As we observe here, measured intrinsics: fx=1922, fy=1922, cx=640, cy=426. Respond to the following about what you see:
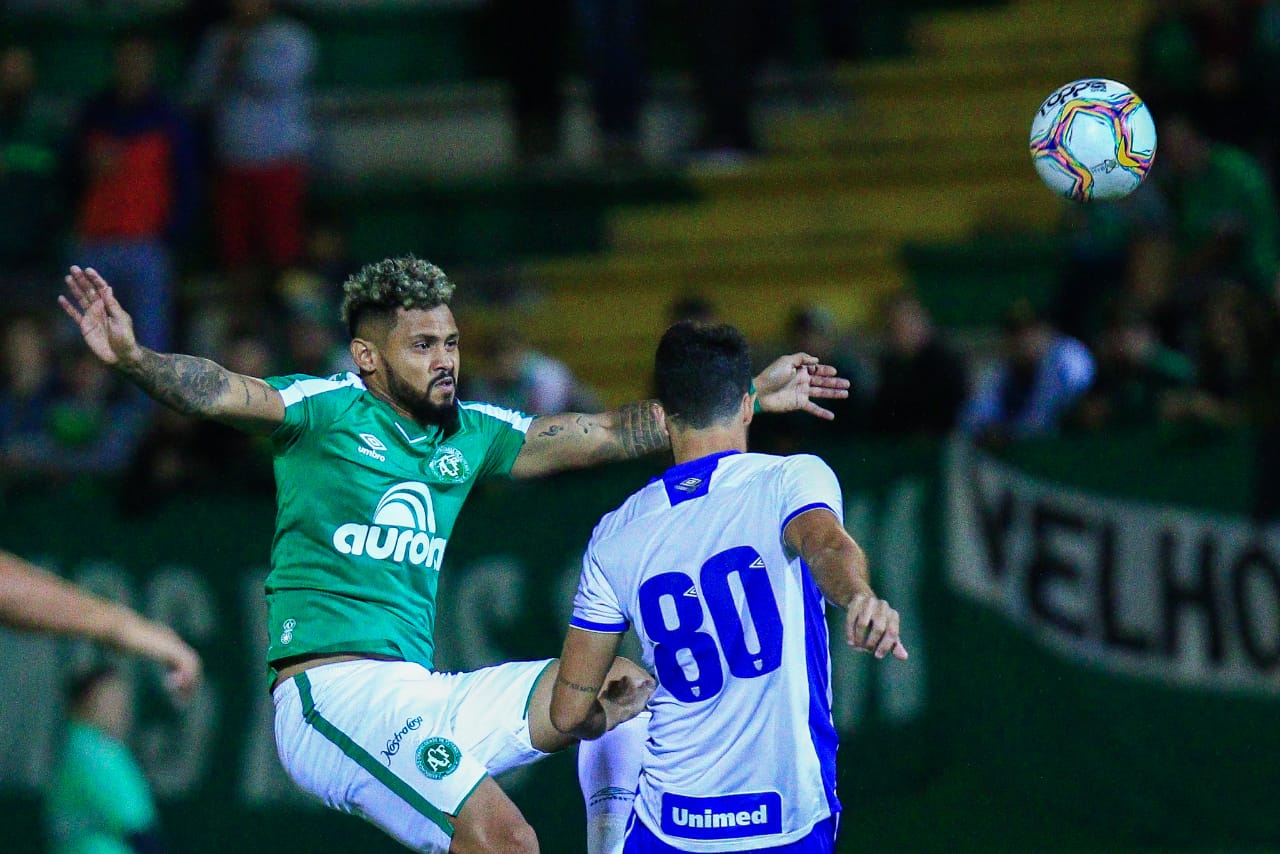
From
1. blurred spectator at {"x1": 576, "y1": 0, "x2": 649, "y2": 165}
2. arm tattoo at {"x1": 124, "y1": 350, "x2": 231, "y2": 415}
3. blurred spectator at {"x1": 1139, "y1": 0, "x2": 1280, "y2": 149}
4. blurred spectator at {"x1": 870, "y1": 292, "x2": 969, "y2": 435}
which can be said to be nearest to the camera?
arm tattoo at {"x1": 124, "y1": 350, "x2": 231, "y2": 415}

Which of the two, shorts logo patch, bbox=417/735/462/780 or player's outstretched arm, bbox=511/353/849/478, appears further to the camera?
player's outstretched arm, bbox=511/353/849/478

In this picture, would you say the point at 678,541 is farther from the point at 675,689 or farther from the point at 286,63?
the point at 286,63

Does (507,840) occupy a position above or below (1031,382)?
below

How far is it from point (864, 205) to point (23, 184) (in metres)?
6.43

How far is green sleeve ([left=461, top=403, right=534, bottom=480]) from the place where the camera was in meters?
7.18

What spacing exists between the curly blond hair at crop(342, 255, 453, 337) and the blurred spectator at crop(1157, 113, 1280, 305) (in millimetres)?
5957

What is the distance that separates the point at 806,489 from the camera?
5.59m

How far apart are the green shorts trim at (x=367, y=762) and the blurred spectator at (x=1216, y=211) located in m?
6.60

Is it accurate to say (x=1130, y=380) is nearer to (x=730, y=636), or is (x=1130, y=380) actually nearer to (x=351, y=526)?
(x=351, y=526)

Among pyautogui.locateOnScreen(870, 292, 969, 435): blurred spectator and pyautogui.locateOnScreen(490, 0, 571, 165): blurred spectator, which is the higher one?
pyautogui.locateOnScreen(490, 0, 571, 165): blurred spectator

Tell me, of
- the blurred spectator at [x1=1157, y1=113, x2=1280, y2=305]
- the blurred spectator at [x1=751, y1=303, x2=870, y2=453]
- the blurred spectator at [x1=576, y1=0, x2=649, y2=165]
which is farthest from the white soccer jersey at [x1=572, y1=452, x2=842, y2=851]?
the blurred spectator at [x1=576, y1=0, x2=649, y2=165]

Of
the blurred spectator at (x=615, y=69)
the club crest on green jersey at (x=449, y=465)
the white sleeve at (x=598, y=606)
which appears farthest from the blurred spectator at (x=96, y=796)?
the blurred spectator at (x=615, y=69)

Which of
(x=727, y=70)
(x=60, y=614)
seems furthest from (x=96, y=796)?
(x=727, y=70)

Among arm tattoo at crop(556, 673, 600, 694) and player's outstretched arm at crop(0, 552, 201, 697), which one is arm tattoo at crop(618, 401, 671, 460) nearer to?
arm tattoo at crop(556, 673, 600, 694)
